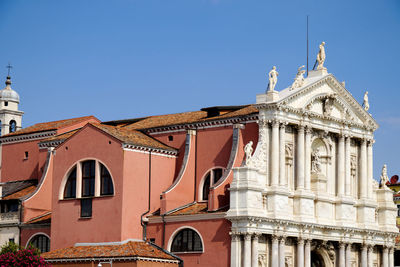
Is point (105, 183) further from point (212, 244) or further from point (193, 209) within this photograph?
point (212, 244)

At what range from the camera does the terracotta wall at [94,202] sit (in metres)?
50.9

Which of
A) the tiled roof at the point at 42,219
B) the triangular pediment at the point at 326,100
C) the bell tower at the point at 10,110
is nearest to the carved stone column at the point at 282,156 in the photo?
the triangular pediment at the point at 326,100

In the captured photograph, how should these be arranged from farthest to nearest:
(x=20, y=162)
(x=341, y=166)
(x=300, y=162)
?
(x=20, y=162), (x=341, y=166), (x=300, y=162)

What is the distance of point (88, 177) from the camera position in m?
53.0

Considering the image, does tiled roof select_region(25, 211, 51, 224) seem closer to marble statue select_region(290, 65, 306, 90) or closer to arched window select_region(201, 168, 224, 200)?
arched window select_region(201, 168, 224, 200)

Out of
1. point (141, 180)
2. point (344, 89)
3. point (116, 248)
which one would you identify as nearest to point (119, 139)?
point (141, 180)

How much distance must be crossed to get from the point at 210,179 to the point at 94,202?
687cm

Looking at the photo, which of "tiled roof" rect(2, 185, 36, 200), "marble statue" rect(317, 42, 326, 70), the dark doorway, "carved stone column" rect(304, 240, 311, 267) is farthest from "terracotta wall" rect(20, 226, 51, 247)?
"marble statue" rect(317, 42, 326, 70)

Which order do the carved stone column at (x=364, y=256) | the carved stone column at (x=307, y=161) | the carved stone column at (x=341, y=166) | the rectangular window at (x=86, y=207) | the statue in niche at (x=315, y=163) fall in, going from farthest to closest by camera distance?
1. the carved stone column at (x=364, y=256)
2. the carved stone column at (x=341, y=166)
3. the statue in niche at (x=315, y=163)
4. the carved stone column at (x=307, y=161)
5. the rectangular window at (x=86, y=207)

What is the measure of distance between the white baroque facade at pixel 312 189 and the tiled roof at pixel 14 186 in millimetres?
17461

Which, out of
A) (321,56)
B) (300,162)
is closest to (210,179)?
(300,162)

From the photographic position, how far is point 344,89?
5581 centimetres

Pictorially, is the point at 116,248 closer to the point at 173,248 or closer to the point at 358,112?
the point at 173,248

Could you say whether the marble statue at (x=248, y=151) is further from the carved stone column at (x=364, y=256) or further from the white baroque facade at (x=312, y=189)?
the carved stone column at (x=364, y=256)
